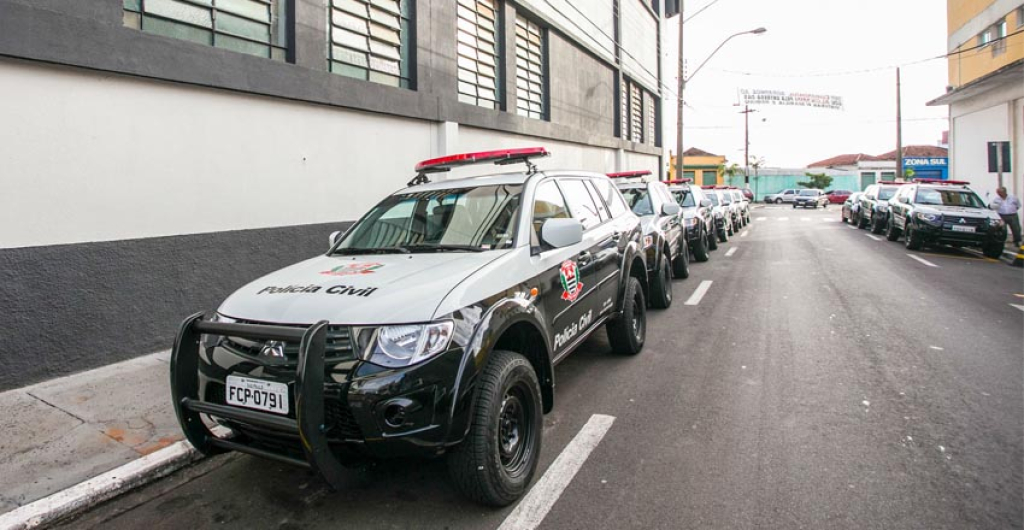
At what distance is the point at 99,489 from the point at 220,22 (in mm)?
5437

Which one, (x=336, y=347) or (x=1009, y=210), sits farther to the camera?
(x=1009, y=210)

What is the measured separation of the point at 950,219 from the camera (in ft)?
43.6

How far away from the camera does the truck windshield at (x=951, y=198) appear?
13.8 m

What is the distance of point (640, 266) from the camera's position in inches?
242

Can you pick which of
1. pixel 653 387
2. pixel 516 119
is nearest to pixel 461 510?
pixel 653 387

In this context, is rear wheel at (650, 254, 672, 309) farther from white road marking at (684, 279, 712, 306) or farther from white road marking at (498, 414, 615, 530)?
white road marking at (498, 414, 615, 530)

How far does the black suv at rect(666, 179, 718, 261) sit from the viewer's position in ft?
42.4

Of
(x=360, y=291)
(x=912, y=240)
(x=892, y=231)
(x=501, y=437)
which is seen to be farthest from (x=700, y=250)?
(x=360, y=291)

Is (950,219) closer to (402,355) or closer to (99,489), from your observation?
(402,355)

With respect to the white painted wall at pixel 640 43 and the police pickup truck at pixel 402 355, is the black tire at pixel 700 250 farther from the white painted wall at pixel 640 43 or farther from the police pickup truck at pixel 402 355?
the white painted wall at pixel 640 43

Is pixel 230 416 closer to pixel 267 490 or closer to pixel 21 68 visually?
pixel 267 490

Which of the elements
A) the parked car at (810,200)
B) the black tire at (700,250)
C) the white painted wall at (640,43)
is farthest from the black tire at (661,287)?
the parked car at (810,200)

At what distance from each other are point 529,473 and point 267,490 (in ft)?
5.01

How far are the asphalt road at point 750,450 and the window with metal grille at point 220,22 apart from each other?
4.79 meters
